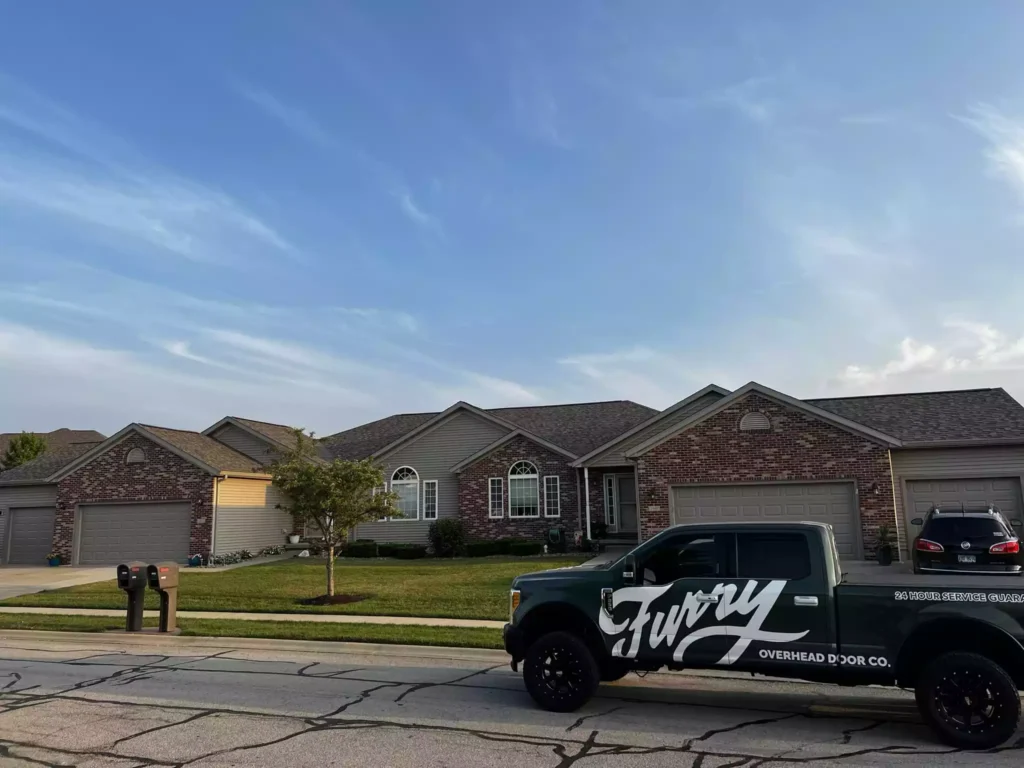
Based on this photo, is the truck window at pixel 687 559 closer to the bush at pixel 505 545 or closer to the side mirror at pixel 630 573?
the side mirror at pixel 630 573

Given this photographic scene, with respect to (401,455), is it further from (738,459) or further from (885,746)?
(885,746)

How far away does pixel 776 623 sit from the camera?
698cm

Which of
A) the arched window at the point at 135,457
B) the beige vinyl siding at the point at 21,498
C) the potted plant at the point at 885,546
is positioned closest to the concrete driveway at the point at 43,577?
the beige vinyl siding at the point at 21,498

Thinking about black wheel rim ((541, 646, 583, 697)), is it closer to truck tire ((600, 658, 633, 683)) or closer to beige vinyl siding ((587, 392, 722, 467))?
truck tire ((600, 658, 633, 683))

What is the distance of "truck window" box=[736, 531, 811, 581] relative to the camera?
7098 mm

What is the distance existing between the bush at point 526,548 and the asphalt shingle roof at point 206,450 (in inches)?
403

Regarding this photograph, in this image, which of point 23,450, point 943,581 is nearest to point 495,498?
point 943,581

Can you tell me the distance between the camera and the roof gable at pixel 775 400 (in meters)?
20.7

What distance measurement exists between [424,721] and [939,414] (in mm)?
20570

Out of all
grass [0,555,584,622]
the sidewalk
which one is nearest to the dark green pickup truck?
the sidewalk

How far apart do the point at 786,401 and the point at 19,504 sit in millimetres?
26895

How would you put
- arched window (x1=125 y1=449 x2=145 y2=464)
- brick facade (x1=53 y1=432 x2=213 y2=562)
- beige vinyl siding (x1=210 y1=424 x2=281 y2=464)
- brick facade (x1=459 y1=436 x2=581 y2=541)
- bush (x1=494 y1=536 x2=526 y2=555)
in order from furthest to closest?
beige vinyl siding (x1=210 y1=424 x2=281 y2=464) < arched window (x1=125 y1=449 x2=145 y2=464) < brick facade (x1=459 y1=436 x2=581 y2=541) < brick facade (x1=53 y1=432 x2=213 y2=562) < bush (x1=494 y1=536 x2=526 y2=555)

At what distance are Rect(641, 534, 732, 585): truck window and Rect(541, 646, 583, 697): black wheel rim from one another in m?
1.05

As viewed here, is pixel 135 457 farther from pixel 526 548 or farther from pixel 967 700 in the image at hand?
pixel 967 700
